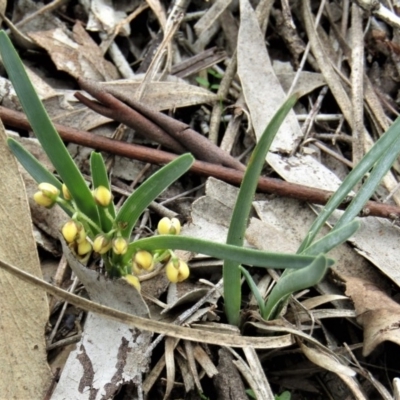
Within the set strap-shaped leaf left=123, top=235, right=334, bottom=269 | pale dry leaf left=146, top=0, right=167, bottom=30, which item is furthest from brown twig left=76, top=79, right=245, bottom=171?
strap-shaped leaf left=123, top=235, right=334, bottom=269

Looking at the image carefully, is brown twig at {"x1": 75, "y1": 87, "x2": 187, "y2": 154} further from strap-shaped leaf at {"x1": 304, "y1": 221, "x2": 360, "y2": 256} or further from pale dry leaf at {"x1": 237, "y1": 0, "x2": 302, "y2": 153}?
strap-shaped leaf at {"x1": 304, "y1": 221, "x2": 360, "y2": 256}

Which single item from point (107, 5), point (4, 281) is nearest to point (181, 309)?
point (4, 281)

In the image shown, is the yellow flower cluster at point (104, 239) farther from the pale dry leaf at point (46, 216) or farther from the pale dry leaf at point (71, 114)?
the pale dry leaf at point (71, 114)

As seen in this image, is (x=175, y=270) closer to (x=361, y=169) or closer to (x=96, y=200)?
(x=96, y=200)

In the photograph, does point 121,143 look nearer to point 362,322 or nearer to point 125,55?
point 125,55

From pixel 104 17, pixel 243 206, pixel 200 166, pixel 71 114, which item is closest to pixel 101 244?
pixel 243 206
